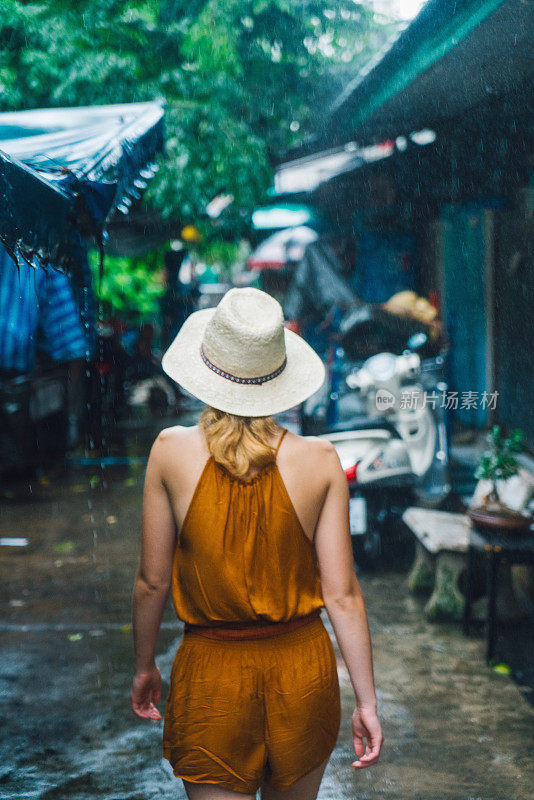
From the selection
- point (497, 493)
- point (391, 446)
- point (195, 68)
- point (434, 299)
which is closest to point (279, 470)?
point (497, 493)

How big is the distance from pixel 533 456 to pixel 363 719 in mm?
6006

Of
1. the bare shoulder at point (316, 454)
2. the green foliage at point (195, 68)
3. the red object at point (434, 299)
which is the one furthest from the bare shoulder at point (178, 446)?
the red object at point (434, 299)

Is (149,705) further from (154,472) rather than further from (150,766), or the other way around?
(150,766)

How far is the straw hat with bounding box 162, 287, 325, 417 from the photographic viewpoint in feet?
6.95

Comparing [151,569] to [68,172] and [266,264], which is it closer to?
[68,172]

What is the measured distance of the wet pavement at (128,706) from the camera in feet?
11.5

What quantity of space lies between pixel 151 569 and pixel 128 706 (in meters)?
2.32

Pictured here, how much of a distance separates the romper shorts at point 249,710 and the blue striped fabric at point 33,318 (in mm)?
2227

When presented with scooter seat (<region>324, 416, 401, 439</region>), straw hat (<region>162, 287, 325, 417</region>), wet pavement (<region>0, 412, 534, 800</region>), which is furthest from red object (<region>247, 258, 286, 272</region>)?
straw hat (<region>162, 287, 325, 417</region>)

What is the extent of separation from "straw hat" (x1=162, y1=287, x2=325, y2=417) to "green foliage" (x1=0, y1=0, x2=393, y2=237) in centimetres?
627

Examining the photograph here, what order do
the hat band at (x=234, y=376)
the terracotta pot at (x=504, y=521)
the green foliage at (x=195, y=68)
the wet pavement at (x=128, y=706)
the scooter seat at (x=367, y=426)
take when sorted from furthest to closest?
1. the green foliage at (x=195, y=68)
2. the scooter seat at (x=367, y=426)
3. the terracotta pot at (x=504, y=521)
4. the wet pavement at (x=128, y=706)
5. the hat band at (x=234, y=376)

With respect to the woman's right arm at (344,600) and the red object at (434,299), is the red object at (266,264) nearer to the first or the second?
the red object at (434,299)

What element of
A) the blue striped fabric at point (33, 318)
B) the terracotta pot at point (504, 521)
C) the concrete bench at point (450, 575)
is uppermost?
the blue striped fabric at point (33, 318)

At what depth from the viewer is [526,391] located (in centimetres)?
840
